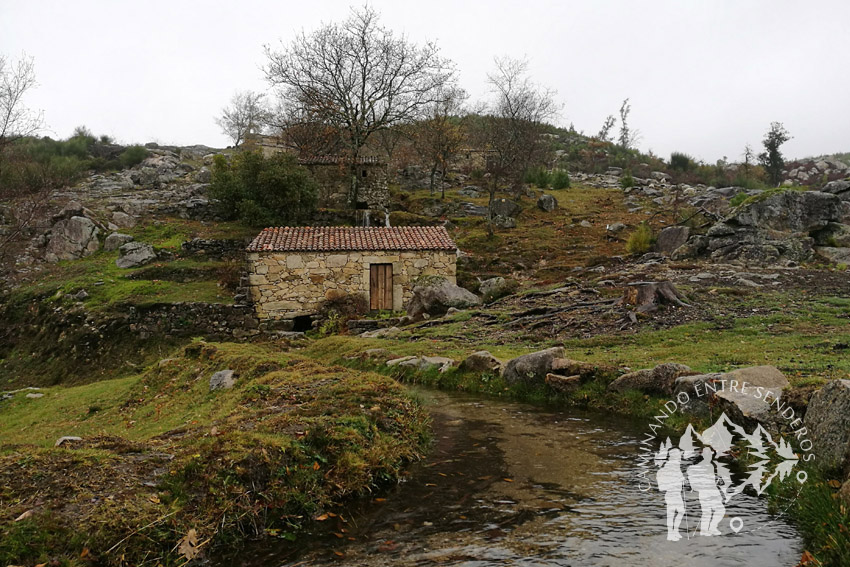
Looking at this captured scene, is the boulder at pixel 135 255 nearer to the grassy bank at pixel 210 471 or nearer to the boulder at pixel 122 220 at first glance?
the boulder at pixel 122 220

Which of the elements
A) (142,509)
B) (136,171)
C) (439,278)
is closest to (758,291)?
(439,278)

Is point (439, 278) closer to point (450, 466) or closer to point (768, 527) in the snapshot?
point (450, 466)

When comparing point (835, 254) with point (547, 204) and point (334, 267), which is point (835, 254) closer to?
point (334, 267)

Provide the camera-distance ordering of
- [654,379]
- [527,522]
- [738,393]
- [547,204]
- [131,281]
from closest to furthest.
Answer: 1. [527,522]
2. [738,393]
3. [654,379]
4. [131,281]
5. [547,204]

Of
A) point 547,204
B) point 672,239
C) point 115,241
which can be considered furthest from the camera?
point 547,204

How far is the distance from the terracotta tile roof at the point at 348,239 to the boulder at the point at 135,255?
24.3 feet

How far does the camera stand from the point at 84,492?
4410 mm

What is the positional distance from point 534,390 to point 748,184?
42221 millimetres

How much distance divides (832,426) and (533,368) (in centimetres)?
575

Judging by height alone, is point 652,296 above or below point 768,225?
below

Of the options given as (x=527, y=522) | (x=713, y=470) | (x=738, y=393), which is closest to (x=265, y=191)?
(x=738, y=393)

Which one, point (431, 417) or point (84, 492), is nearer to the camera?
point (84, 492)

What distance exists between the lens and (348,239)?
2322 cm

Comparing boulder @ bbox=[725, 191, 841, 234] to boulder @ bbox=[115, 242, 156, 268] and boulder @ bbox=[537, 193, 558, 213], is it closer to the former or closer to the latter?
boulder @ bbox=[537, 193, 558, 213]
